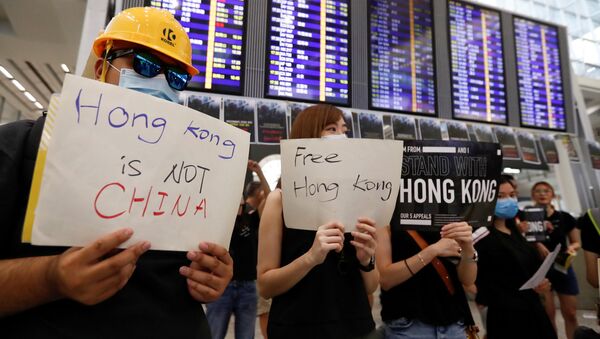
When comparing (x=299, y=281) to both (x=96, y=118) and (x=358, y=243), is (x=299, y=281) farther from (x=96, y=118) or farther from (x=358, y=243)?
(x=96, y=118)

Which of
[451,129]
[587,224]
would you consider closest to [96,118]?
[587,224]

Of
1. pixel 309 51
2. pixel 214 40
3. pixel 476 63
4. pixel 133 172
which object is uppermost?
pixel 476 63

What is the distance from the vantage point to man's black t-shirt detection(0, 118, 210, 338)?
61 centimetres

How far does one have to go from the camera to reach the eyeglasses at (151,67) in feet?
2.80

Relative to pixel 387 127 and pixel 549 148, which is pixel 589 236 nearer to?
pixel 387 127

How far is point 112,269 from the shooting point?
0.57m

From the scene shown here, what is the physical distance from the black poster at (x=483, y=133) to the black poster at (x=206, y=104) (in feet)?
9.35

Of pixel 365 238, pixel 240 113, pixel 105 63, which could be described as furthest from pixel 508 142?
pixel 105 63

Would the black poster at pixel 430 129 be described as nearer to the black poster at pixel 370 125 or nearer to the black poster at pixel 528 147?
the black poster at pixel 370 125

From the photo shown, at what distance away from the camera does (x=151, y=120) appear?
658 millimetres

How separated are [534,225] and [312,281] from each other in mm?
2487

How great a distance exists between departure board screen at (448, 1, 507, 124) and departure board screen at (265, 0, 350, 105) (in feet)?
4.65

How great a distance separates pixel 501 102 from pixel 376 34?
1.81 meters

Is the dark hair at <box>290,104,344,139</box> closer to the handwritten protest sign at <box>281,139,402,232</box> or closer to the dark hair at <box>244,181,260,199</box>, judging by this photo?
the handwritten protest sign at <box>281,139,402,232</box>
